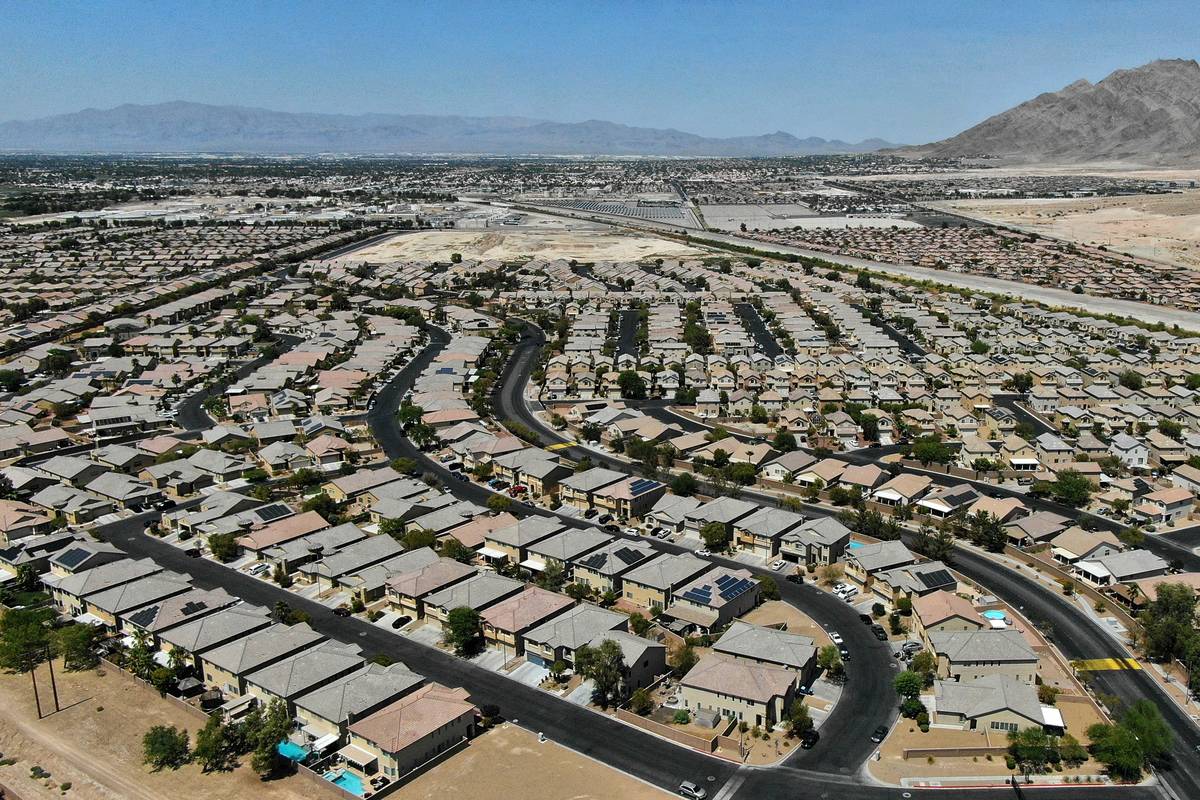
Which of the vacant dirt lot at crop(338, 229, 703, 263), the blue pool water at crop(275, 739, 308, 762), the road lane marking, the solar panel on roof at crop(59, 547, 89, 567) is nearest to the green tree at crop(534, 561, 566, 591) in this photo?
the blue pool water at crop(275, 739, 308, 762)

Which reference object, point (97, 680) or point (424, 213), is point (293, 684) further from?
point (424, 213)

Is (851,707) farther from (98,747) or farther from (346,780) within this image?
(98,747)

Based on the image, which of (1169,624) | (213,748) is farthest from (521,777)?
(1169,624)

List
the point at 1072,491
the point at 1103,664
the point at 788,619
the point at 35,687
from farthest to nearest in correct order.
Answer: the point at 1072,491 → the point at 788,619 → the point at 1103,664 → the point at 35,687

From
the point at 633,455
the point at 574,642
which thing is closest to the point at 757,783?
the point at 574,642

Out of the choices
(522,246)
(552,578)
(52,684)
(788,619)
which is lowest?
(52,684)

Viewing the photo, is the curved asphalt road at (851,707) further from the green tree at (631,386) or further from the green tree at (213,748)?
the green tree at (631,386)

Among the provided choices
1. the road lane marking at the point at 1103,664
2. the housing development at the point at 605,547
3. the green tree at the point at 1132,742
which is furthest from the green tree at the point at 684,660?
the road lane marking at the point at 1103,664
